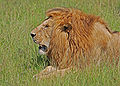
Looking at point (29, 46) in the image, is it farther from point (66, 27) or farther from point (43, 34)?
point (66, 27)

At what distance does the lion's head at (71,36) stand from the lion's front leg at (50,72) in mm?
88

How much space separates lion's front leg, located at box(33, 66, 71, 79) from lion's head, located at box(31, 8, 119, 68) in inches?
3.5

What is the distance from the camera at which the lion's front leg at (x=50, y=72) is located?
4055mm

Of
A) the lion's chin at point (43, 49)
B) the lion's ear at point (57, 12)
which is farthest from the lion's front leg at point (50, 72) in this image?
the lion's ear at point (57, 12)

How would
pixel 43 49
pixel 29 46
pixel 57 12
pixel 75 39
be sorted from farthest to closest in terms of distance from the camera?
pixel 29 46
pixel 43 49
pixel 57 12
pixel 75 39

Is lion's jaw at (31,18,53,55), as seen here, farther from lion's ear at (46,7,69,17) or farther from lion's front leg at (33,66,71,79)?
lion's front leg at (33,66,71,79)

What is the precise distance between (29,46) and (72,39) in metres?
0.97

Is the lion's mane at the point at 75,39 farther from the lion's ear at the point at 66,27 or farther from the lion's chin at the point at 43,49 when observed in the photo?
the lion's chin at the point at 43,49

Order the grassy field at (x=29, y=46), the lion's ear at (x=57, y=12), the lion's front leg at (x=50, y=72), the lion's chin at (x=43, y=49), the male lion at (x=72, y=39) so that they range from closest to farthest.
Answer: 1. the grassy field at (x=29, y=46)
2. the lion's front leg at (x=50, y=72)
3. the male lion at (x=72, y=39)
4. the lion's ear at (x=57, y=12)
5. the lion's chin at (x=43, y=49)

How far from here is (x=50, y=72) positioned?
4215mm

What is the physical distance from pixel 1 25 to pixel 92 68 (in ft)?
8.34

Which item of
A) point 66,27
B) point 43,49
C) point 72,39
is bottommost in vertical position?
point 43,49

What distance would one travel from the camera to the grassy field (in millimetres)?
3729

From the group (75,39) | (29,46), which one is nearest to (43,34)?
(75,39)
